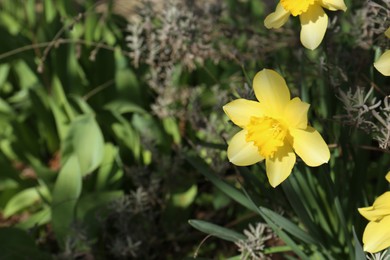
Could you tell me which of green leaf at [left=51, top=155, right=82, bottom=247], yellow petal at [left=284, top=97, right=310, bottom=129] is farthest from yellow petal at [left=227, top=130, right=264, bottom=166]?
green leaf at [left=51, top=155, right=82, bottom=247]

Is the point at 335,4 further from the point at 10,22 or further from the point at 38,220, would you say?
the point at 10,22

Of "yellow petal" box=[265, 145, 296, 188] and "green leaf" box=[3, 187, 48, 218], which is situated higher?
"yellow petal" box=[265, 145, 296, 188]

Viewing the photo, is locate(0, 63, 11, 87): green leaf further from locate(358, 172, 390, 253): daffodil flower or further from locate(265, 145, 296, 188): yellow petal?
locate(358, 172, 390, 253): daffodil flower

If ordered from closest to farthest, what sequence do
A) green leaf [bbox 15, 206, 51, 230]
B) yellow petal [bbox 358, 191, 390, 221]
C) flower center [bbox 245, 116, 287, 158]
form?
yellow petal [bbox 358, 191, 390, 221] < flower center [bbox 245, 116, 287, 158] < green leaf [bbox 15, 206, 51, 230]

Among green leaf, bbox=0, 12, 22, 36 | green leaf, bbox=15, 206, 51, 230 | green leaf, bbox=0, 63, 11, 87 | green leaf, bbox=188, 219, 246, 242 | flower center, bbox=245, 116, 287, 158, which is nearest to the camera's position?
flower center, bbox=245, 116, 287, 158

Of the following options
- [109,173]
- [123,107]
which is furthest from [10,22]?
[109,173]

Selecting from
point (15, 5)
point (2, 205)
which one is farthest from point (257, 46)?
point (15, 5)
